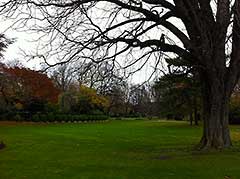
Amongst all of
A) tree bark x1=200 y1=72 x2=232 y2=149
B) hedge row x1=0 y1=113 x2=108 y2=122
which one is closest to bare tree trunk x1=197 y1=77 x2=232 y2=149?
tree bark x1=200 y1=72 x2=232 y2=149

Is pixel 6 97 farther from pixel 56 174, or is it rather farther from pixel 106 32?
pixel 56 174

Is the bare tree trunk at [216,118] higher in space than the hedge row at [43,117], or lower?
lower

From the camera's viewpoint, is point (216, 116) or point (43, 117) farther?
point (43, 117)

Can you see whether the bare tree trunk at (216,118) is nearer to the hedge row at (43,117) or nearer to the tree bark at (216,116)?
the tree bark at (216,116)

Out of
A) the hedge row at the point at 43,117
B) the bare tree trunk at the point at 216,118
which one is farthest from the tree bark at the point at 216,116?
the hedge row at the point at 43,117

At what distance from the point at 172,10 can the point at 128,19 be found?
1.96 metres

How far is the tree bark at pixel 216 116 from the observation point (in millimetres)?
18578

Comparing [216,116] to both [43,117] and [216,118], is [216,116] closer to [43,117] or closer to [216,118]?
[216,118]

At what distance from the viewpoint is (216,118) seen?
18781 millimetres

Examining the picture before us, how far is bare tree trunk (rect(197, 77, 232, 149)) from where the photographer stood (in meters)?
18.6

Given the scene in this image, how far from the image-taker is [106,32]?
58.1 feet

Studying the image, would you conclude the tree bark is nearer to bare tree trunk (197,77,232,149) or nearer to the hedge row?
bare tree trunk (197,77,232,149)

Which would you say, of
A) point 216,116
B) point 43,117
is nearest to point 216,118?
point 216,116

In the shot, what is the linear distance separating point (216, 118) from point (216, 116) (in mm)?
87
